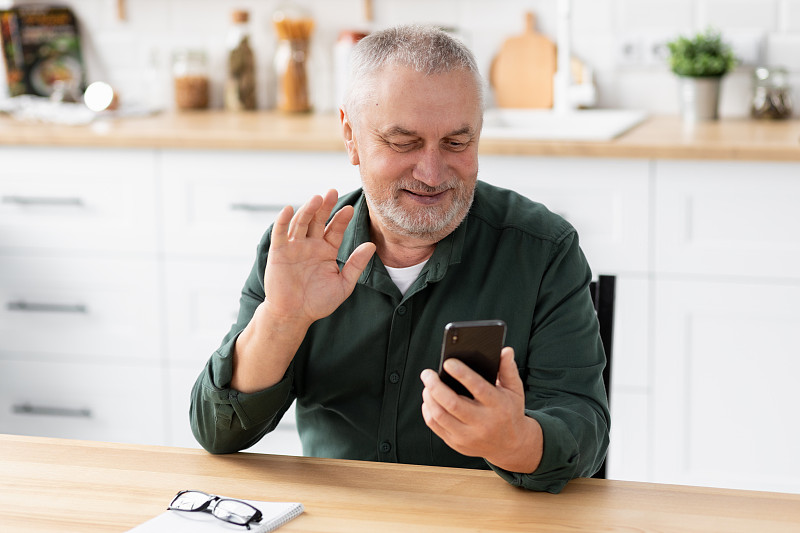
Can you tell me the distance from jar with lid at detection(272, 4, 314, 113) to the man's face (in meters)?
1.69

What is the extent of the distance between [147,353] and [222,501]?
1.67 m

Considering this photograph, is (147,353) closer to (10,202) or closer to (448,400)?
(10,202)

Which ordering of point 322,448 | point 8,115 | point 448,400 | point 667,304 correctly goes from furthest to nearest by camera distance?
point 8,115
point 667,304
point 322,448
point 448,400

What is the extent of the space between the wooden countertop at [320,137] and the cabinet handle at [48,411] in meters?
0.71

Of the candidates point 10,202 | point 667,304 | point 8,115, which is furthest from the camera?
point 8,115

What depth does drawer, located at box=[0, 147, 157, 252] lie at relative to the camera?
2549 millimetres

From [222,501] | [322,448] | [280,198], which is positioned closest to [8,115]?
[280,198]

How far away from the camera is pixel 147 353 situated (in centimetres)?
261

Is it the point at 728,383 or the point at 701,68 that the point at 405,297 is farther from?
the point at 701,68

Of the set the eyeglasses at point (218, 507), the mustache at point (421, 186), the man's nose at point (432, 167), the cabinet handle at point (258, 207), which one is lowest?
the cabinet handle at point (258, 207)

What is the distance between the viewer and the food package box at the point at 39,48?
10.4 feet

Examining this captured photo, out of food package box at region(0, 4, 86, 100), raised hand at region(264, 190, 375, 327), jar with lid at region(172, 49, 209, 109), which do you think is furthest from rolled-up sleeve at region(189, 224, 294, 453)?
food package box at region(0, 4, 86, 100)

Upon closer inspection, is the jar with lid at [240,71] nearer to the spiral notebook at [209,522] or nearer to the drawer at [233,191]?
the drawer at [233,191]

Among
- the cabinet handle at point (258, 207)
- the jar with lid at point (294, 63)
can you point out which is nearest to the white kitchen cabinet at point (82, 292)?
the cabinet handle at point (258, 207)
